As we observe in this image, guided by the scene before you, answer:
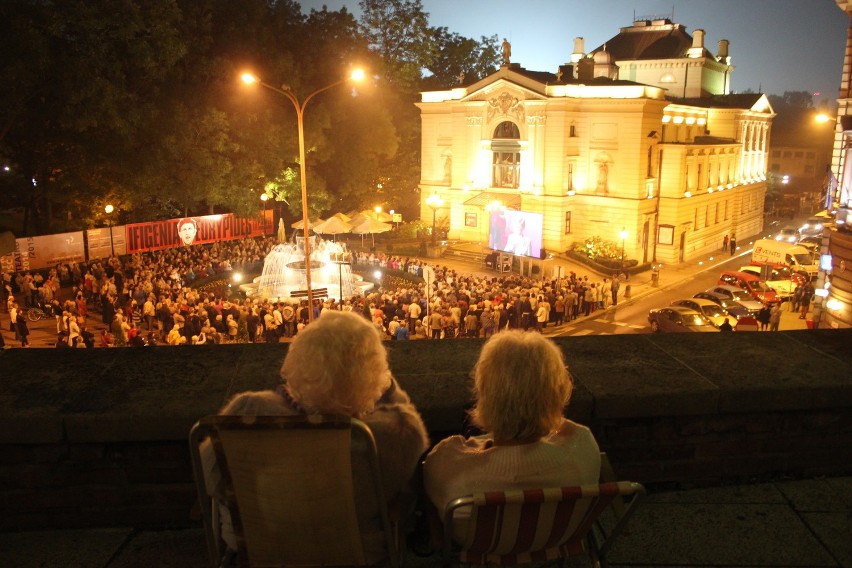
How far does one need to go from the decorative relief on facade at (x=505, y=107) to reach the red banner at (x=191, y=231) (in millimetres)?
16101

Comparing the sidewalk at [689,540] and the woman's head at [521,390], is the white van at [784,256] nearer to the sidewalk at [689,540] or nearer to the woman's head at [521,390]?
the sidewalk at [689,540]

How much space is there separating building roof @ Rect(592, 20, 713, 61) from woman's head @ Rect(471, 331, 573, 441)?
64.9m

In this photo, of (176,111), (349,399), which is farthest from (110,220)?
(349,399)

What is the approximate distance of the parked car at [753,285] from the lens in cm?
2952

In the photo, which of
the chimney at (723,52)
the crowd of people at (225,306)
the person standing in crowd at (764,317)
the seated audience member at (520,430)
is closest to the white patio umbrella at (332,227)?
the crowd of people at (225,306)

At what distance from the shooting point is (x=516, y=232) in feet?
121

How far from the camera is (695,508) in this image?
4.06 metres

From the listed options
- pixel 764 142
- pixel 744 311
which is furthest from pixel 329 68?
pixel 764 142

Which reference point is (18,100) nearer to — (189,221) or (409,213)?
(189,221)

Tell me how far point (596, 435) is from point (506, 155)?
43791mm

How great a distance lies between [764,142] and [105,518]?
6808 centimetres

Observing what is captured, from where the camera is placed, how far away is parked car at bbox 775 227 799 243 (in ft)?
162

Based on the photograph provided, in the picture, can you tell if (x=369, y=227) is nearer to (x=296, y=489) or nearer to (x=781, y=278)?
(x=781, y=278)

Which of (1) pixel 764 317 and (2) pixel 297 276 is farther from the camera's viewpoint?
(2) pixel 297 276
